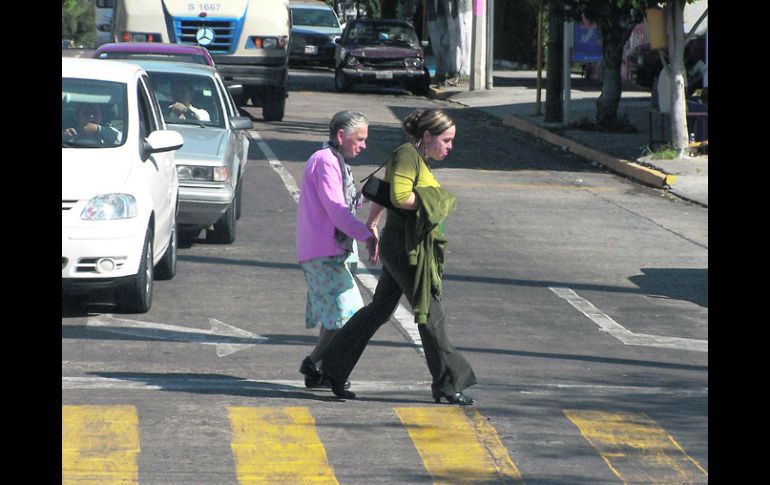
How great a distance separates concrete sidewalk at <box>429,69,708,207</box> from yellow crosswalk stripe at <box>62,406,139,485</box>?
11691 millimetres

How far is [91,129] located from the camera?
34.2ft

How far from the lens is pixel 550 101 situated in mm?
26984

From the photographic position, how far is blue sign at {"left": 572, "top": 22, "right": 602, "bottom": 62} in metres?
→ 26.1

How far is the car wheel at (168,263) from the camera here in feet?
37.1

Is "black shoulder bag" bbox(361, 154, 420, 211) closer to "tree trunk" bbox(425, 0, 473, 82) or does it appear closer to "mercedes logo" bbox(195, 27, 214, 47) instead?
"mercedes logo" bbox(195, 27, 214, 47)

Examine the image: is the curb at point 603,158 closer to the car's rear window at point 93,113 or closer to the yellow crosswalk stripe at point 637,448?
the car's rear window at point 93,113

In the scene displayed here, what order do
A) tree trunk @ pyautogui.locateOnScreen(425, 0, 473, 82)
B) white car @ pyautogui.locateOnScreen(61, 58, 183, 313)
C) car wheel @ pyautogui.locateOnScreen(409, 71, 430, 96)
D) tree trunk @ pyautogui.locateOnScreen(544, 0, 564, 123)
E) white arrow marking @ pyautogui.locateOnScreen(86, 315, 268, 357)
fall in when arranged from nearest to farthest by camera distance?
white arrow marking @ pyautogui.locateOnScreen(86, 315, 268, 357), white car @ pyautogui.locateOnScreen(61, 58, 183, 313), tree trunk @ pyautogui.locateOnScreen(544, 0, 564, 123), car wheel @ pyautogui.locateOnScreen(409, 71, 430, 96), tree trunk @ pyautogui.locateOnScreen(425, 0, 473, 82)

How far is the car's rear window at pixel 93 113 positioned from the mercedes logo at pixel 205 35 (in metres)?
16.0

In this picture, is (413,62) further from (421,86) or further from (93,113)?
(93,113)

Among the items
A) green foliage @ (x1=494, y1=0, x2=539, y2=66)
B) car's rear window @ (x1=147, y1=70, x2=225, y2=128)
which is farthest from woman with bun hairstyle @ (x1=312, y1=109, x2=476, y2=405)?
green foliage @ (x1=494, y1=0, x2=539, y2=66)

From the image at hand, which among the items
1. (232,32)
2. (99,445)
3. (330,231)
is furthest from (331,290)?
(232,32)

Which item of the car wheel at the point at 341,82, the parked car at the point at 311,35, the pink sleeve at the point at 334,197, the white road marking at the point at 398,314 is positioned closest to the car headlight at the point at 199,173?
the white road marking at the point at 398,314
